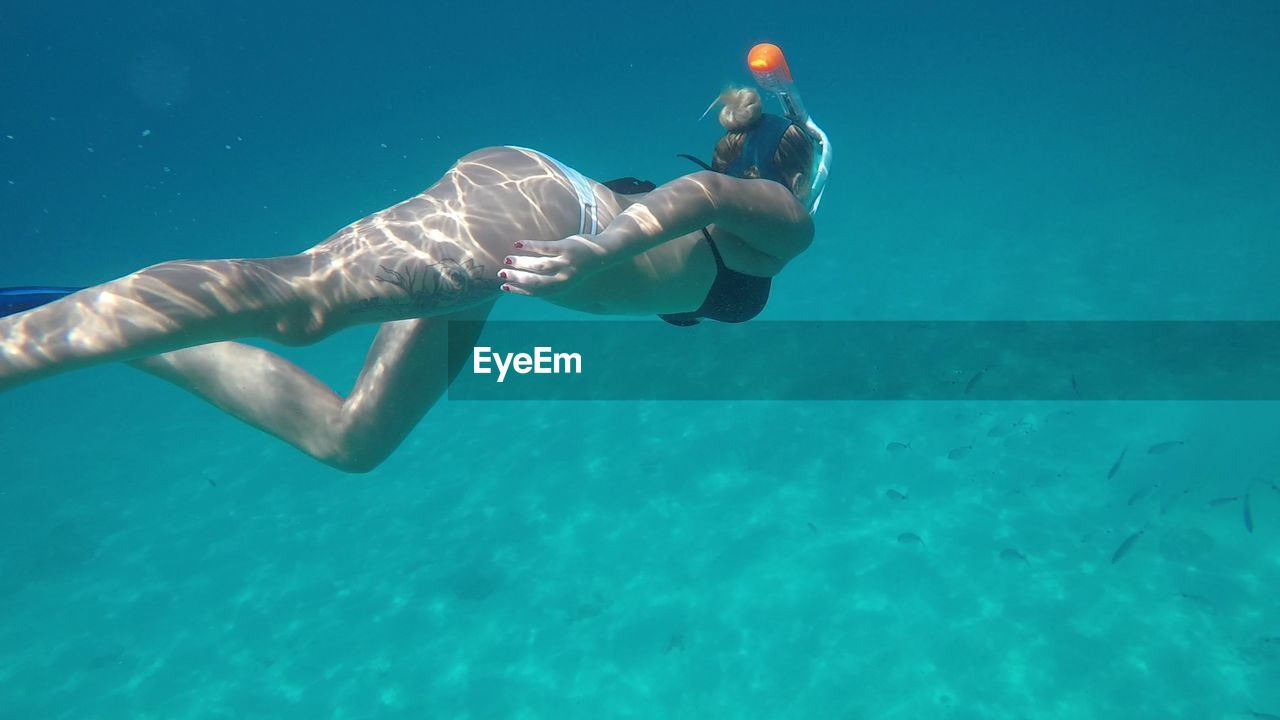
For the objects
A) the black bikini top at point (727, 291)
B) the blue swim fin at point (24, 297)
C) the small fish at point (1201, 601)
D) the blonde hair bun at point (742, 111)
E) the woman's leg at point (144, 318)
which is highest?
the blue swim fin at point (24, 297)

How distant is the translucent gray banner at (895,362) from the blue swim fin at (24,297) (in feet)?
33.8

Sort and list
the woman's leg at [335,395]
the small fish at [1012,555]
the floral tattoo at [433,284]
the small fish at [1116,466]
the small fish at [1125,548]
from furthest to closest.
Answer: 1. the small fish at [1116,466]
2. the small fish at [1012,555]
3. the small fish at [1125,548]
4. the woman's leg at [335,395]
5. the floral tattoo at [433,284]

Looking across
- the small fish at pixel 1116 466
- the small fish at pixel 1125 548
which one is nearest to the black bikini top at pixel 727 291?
the small fish at pixel 1125 548

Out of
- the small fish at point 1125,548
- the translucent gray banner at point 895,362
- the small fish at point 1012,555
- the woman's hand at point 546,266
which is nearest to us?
the woman's hand at point 546,266

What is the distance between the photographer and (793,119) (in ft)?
13.3

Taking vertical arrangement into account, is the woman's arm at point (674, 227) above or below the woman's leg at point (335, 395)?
below

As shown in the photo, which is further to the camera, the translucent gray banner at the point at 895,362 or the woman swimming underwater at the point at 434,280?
the translucent gray banner at the point at 895,362

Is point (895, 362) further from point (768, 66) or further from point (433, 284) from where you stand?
point (433, 284)

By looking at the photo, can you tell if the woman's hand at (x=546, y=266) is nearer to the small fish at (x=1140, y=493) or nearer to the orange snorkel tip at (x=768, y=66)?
the orange snorkel tip at (x=768, y=66)

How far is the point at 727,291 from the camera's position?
13.2ft

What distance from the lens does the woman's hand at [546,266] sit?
240 cm

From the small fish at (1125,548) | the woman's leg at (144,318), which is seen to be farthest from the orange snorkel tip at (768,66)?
the small fish at (1125,548)

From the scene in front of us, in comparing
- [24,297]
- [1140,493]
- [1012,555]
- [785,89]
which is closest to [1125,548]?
[1012,555]

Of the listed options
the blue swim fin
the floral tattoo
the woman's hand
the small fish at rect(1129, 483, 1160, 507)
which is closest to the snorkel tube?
the woman's hand
